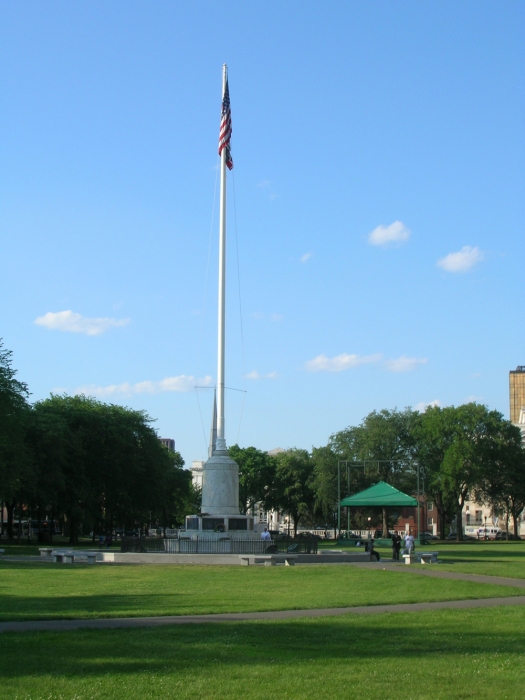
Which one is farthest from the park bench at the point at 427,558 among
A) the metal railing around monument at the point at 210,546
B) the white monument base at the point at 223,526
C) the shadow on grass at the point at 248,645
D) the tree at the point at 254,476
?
the tree at the point at 254,476

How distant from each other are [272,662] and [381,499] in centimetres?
4359

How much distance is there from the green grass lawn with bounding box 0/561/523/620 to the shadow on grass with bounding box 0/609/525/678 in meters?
2.86

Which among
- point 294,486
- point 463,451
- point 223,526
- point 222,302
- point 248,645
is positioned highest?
point 222,302

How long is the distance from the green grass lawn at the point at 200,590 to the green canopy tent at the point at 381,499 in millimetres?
21062

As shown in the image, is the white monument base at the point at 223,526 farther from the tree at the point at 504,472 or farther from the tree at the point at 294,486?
the tree at the point at 294,486

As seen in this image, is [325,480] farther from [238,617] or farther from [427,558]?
[238,617]

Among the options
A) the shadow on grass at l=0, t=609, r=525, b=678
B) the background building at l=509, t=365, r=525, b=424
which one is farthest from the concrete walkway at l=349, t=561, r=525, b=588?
the background building at l=509, t=365, r=525, b=424

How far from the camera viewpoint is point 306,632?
14820mm

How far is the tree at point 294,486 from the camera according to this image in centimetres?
9694

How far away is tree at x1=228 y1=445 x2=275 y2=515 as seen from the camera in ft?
333

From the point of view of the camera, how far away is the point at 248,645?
13.4 m

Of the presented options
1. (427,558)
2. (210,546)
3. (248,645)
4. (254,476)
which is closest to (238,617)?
(248,645)

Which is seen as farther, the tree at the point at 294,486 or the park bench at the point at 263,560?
the tree at the point at 294,486

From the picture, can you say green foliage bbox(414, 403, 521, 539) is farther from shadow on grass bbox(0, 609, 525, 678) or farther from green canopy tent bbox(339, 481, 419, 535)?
shadow on grass bbox(0, 609, 525, 678)
